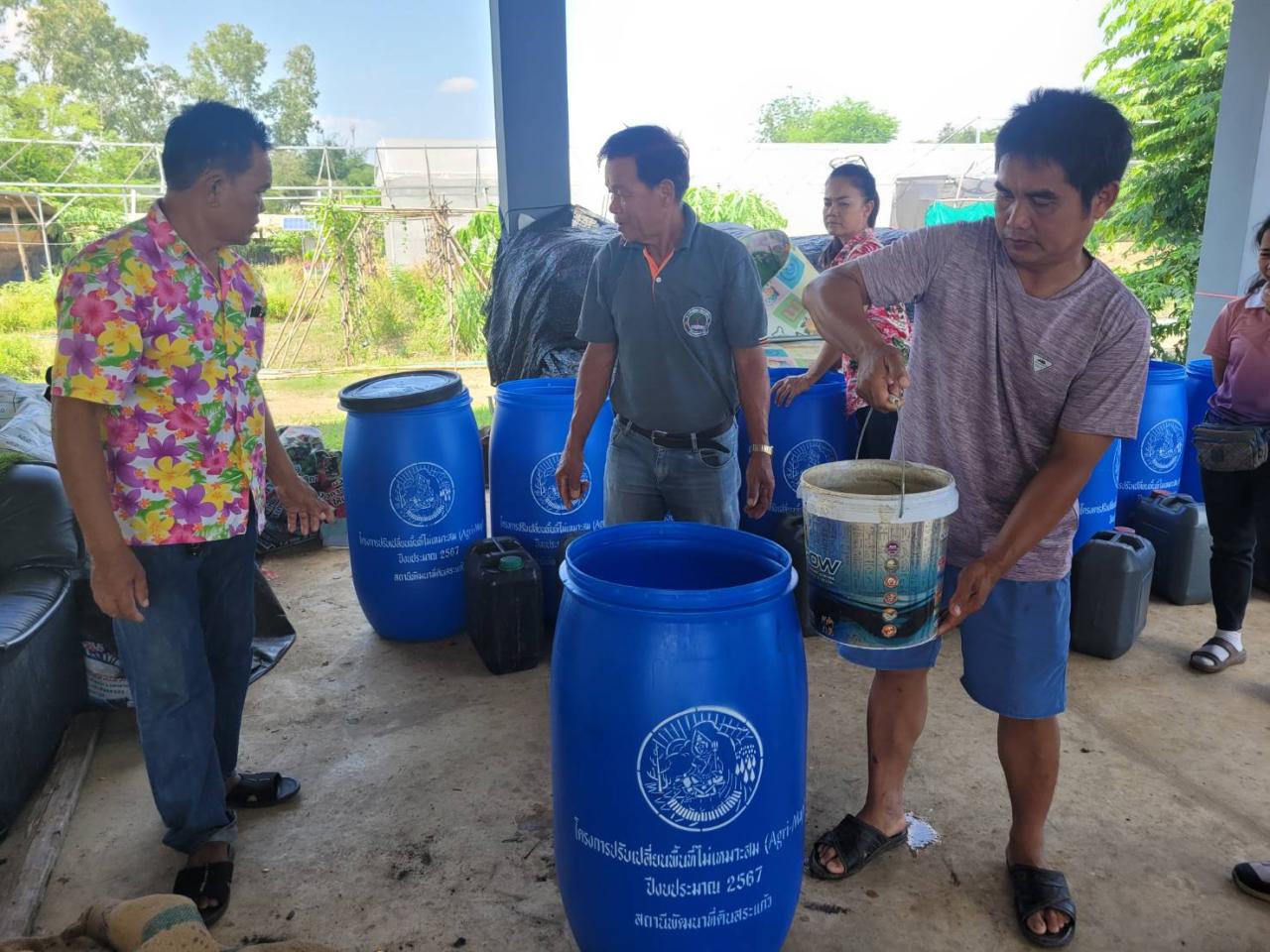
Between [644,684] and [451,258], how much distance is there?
8869 mm

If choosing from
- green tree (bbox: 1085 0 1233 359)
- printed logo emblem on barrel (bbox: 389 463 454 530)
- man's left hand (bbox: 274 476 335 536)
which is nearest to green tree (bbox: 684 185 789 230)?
green tree (bbox: 1085 0 1233 359)

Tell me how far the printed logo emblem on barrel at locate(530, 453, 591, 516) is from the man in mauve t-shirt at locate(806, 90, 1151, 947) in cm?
157

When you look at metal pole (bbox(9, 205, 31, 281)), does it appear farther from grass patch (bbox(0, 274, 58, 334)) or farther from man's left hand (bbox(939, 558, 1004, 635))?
man's left hand (bbox(939, 558, 1004, 635))

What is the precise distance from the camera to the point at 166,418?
1.90 m

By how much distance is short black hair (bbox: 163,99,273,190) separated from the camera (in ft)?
6.16

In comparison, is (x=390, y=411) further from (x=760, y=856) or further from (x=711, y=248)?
(x=760, y=856)

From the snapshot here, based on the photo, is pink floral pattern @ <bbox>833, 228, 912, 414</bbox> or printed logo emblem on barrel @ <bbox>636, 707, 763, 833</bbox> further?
pink floral pattern @ <bbox>833, 228, 912, 414</bbox>

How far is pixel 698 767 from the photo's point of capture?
145cm

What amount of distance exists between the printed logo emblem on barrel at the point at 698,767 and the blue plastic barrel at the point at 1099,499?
2.65 meters

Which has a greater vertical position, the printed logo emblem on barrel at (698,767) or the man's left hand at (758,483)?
the man's left hand at (758,483)

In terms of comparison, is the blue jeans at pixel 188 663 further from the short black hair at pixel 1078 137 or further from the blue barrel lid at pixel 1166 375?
the blue barrel lid at pixel 1166 375

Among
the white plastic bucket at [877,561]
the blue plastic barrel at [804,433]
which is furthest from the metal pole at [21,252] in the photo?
the white plastic bucket at [877,561]

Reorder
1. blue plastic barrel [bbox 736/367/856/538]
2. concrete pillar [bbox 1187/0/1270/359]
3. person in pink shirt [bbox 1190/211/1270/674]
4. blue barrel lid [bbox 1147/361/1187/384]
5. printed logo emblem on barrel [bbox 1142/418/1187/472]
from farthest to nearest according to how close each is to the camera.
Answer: concrete pillar [bbox 1187/0/1270/359]
printed logo emblem on barrel [bbox 1142/418/1187/472]
blue barrel lid [bbox 1147/361/1187/384]
blue plastic barrel [bbox 736/367/856/538]
person in pink shirt [bbox 1190/211/1270/674]

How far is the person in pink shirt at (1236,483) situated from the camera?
313 cm
